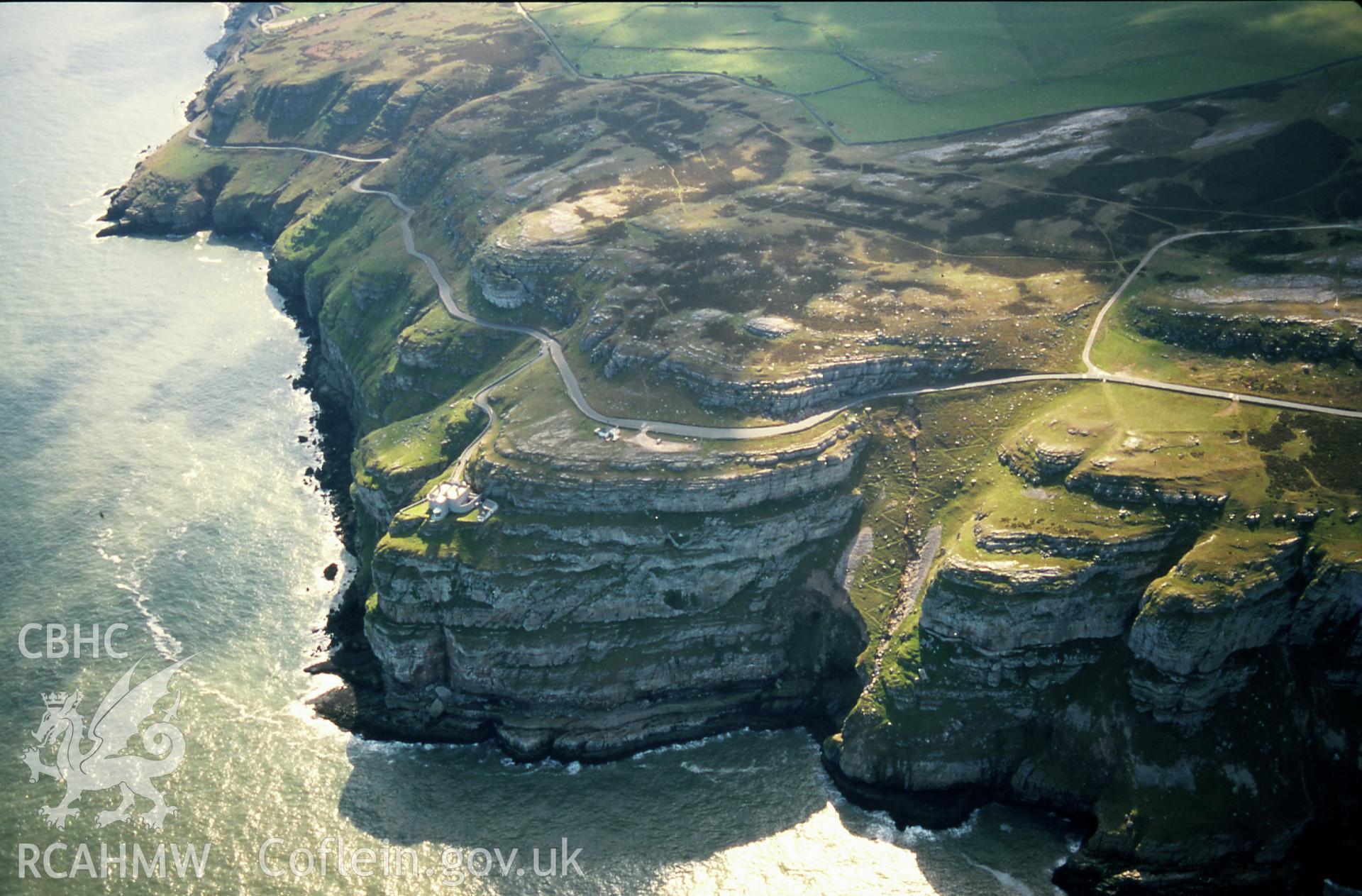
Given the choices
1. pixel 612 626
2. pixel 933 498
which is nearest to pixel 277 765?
pixel 612 626

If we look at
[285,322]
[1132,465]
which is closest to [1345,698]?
[1132,465]

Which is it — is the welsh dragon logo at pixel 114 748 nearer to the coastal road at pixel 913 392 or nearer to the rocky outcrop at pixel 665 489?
the coastal road at pixel 913 392

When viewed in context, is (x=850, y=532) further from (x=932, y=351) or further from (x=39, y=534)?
(x=39, y=534)

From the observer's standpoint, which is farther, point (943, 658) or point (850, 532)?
point (850, 532)

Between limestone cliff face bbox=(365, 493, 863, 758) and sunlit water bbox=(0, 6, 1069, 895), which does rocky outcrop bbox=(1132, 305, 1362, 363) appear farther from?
sunlit water bbox=(0, 6, 1069, 895)

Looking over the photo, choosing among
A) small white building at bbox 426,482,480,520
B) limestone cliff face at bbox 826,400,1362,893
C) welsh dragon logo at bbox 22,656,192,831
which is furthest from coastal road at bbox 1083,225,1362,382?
welsh dragon logo at bbox 22,656,192,831
